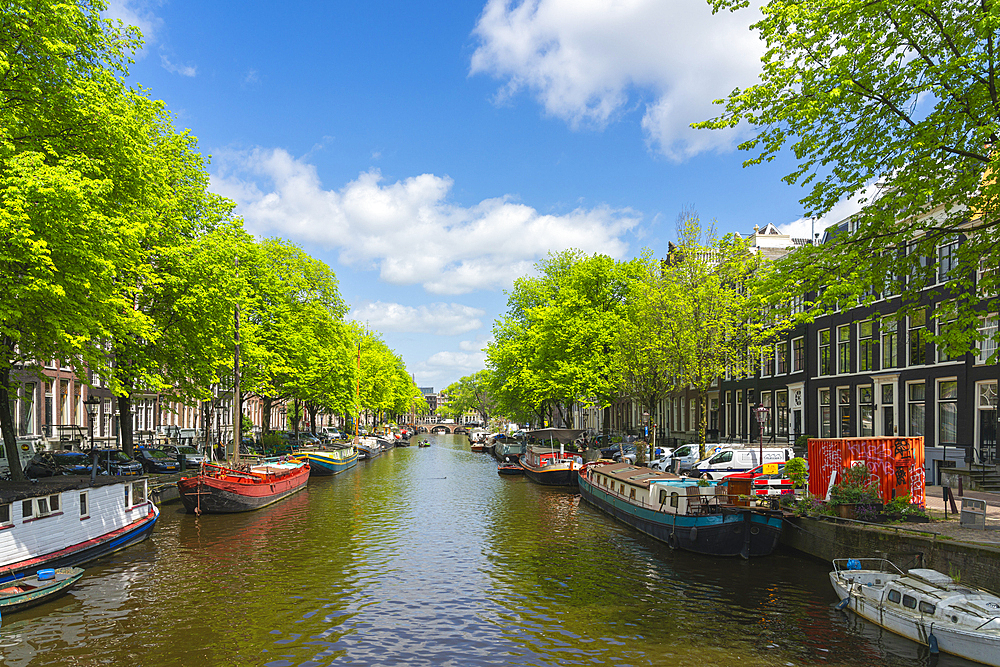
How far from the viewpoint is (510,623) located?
52.6 feet

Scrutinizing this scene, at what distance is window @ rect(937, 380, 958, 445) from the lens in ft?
112

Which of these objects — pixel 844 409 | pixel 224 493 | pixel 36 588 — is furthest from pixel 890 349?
pixel 36 588

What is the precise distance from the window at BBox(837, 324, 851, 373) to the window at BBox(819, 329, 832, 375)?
130 centimetres

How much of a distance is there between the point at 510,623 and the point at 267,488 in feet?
72.2

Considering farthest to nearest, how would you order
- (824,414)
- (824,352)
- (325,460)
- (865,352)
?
(325,460) → (824,352) → (824,414) → (865,352)

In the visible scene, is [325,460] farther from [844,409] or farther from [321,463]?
[844,409]

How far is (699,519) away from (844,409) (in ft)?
82.9

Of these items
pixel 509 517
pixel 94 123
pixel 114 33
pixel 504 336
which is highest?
pixel 114 33

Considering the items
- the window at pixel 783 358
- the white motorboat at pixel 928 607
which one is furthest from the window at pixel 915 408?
the white motorboat at pixel 928 607

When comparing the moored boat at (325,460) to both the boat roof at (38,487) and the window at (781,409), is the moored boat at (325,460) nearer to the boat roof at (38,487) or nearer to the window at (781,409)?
the boat roof at (38,487)

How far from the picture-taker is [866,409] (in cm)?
4088

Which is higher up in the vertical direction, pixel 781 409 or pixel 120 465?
pixel 781 409

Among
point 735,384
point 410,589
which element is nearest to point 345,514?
point 410,589

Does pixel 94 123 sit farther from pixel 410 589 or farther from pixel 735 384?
pixel 735 384
